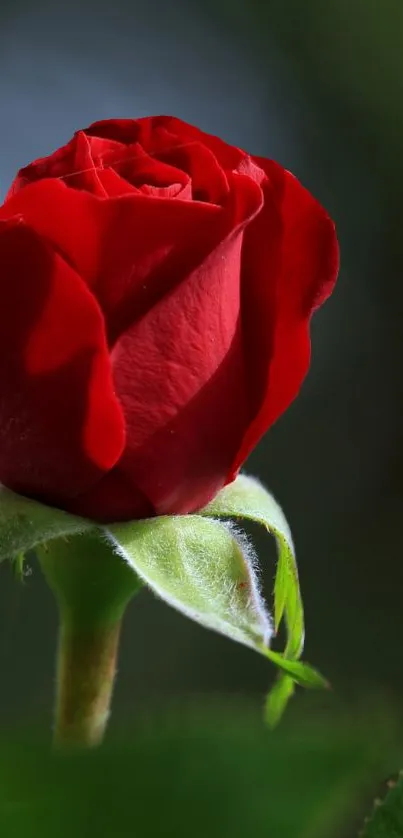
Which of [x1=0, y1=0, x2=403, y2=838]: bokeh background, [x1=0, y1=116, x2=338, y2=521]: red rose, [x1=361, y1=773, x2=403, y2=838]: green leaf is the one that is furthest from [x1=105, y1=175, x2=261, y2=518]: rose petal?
[x1=0, y1=0, x2=403, y2=838]: bokeh background

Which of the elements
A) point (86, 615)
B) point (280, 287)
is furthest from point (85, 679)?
point (280, 287)

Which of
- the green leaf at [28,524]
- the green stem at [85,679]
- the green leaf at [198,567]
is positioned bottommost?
the green stem at [85,679]

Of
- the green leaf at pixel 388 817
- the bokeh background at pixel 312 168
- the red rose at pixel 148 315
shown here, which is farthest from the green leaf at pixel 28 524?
the bokeh background at pixel 312 168

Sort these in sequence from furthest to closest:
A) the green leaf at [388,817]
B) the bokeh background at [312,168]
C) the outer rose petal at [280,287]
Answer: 1. the bokeh background at [312,168]
2. the outer rose petal at [280,287]
3. the green leaf at [388,817]

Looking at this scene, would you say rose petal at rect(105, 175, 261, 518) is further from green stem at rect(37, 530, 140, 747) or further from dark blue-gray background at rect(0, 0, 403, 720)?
dark blue-gray background at rect(0, 0, 403, 720)

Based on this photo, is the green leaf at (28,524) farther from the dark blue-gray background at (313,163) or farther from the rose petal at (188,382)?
the dark blue-gray background at (313,163)
